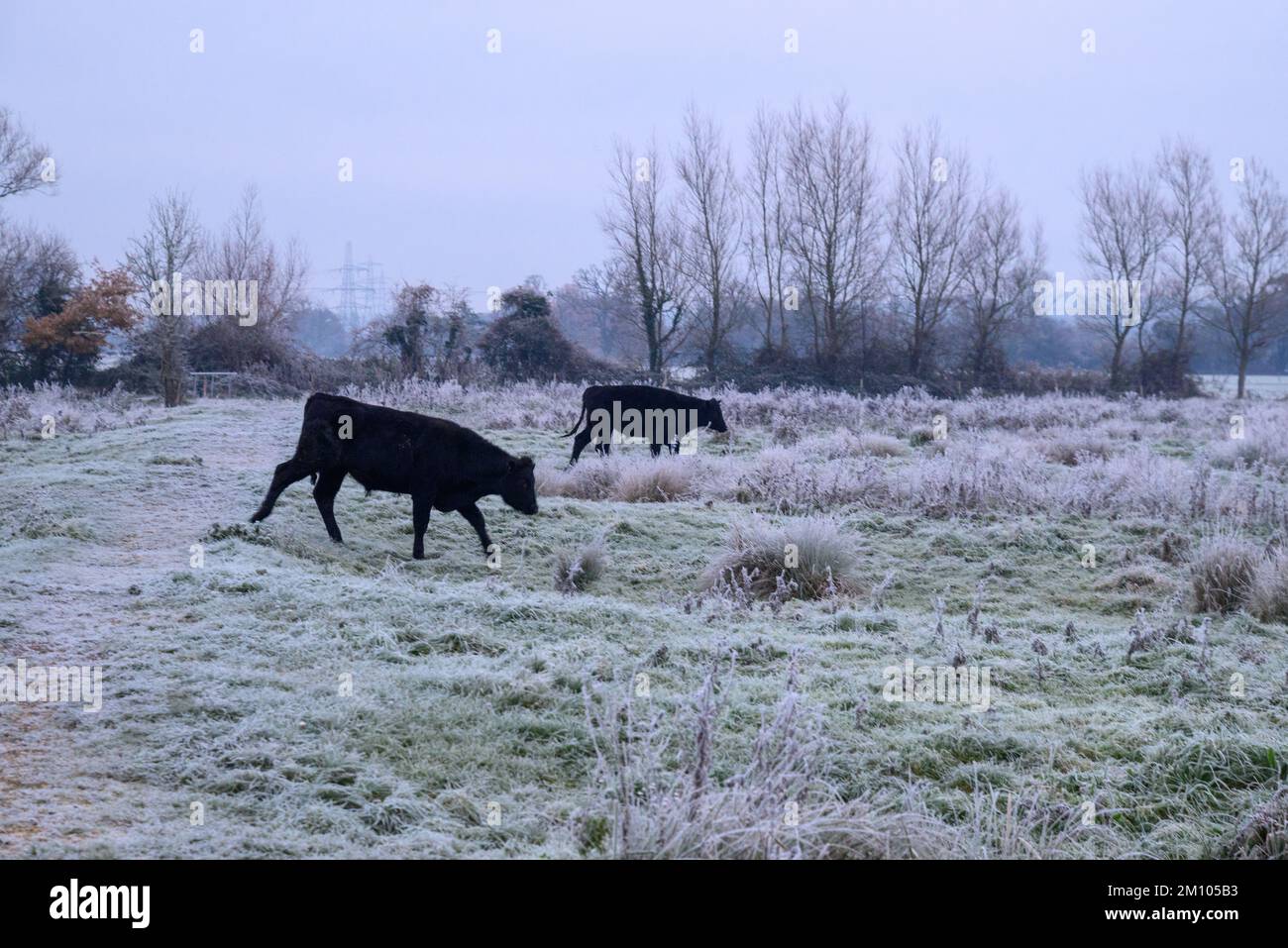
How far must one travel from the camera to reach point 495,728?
17.2 ft

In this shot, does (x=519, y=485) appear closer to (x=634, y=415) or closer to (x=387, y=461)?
(x=387, y=461)

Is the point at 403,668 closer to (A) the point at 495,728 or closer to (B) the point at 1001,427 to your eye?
(A) the point at 495,728

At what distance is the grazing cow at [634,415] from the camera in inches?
651

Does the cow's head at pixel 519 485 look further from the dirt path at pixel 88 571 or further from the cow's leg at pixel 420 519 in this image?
the dirt path at pixel 88 571

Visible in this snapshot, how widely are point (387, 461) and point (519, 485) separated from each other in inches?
56.2

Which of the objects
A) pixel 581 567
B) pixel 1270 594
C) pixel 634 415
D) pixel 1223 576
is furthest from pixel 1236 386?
pixel 581 567

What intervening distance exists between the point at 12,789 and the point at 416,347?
3067cm

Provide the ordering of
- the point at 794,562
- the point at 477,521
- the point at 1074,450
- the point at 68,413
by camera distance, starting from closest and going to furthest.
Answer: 1. the point at 794,562
2. the point at 477,521
3. the point at 1074,450
4. the point at 68,413

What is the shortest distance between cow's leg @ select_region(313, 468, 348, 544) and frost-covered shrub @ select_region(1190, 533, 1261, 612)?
23.5ft

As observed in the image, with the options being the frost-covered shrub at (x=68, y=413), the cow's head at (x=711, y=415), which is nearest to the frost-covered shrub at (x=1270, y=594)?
the cow's head at (x=711, y=415)

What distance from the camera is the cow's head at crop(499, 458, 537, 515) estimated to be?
1048 cm

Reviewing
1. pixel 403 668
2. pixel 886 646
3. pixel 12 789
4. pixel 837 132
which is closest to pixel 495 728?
pixel 403 668

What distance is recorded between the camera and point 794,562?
355 inches
